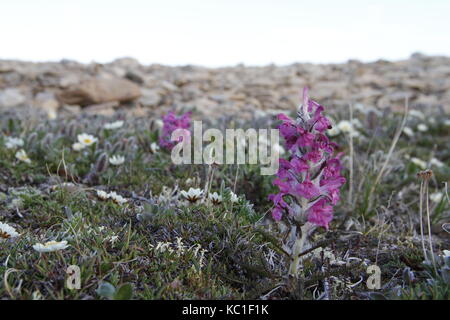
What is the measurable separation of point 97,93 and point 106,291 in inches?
317

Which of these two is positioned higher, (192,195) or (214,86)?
(214,86)

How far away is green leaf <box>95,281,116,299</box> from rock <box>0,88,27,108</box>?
26.3ft

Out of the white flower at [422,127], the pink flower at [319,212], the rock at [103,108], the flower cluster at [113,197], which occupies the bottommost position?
the flower cluster at [113,197]

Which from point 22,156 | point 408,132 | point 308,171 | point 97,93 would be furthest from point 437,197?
point 97,93

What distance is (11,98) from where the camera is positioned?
379 inches

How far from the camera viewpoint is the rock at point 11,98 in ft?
30.6

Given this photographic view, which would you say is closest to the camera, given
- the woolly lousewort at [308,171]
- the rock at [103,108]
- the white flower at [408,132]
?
the woolly lousewort at [308,171]

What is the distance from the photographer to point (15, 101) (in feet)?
31.3

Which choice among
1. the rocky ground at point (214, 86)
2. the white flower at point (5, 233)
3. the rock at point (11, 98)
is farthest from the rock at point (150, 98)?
the white flower at point (5, 233)

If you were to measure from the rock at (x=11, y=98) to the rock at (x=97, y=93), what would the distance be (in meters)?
0.79

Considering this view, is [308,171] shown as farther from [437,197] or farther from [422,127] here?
[422,127]

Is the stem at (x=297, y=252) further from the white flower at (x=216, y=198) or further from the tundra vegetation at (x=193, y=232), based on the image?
the white flower at (x=216, y=198)

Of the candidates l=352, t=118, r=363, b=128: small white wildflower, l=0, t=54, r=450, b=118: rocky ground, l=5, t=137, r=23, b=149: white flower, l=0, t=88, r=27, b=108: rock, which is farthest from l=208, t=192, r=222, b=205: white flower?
l=0, t=88, r=27, b=108: rock

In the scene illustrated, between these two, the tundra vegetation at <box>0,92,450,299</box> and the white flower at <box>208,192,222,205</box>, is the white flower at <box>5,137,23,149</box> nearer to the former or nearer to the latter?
the tundra vegetation at <box>0,92,450,299</box>
